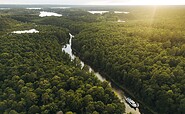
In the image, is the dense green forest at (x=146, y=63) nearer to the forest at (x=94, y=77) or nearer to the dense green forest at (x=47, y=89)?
the forest at (x=94, y=77)

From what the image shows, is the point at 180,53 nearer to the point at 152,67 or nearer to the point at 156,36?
the point at 152,67

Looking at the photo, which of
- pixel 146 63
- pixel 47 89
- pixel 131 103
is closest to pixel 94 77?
pixel 131 103

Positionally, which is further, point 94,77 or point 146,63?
point 146,63

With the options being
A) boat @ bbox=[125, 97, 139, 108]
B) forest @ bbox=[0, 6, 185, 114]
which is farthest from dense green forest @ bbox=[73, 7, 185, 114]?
boat @ bbox=[125, 97, 139, 108]

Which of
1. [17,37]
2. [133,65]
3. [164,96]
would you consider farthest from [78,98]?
[17,37]

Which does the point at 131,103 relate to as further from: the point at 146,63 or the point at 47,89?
the point at 47,89

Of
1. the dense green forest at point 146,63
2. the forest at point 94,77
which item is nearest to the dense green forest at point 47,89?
the forest at point 94,77

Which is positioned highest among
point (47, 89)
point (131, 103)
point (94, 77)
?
point (47, 89)

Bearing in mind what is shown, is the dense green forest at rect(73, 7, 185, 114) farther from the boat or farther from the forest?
the boat
